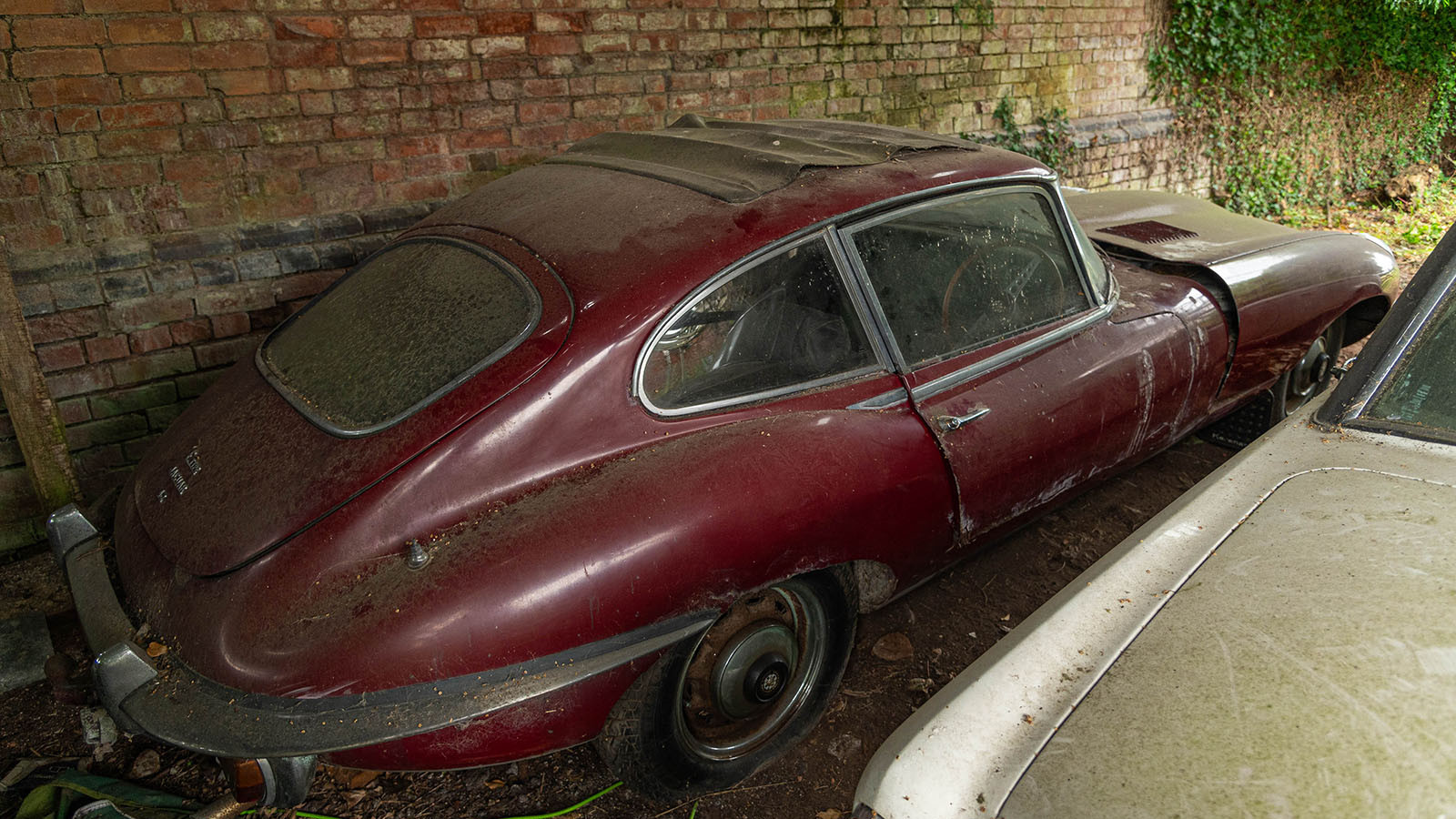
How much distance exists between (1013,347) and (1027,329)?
0.10 meters

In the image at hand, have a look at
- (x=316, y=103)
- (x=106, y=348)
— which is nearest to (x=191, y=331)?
(x=106, y=348)

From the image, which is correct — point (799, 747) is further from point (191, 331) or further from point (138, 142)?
point (138, 142)

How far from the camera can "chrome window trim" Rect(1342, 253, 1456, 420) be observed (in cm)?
187

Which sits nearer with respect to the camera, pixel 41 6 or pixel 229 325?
pixel 41 6

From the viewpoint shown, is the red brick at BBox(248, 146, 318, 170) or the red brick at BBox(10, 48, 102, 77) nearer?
the red brick at BBox(10, 48, 102, 77)

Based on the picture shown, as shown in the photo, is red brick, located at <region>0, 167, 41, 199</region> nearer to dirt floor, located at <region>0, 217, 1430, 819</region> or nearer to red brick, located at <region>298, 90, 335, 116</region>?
red brick, located at <region>298, 90, 335, 116</region>

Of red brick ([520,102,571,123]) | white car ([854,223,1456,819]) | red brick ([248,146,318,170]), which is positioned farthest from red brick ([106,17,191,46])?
white car ([854,223,1456,819])

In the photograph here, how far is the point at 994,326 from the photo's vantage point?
8.36 feet

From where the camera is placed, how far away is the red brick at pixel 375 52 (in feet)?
11.5

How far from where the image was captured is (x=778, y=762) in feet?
7.56

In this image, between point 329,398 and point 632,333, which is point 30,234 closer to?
point 329,398

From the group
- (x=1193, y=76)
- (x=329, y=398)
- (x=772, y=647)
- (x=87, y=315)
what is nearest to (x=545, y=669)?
(x=772, y=647)

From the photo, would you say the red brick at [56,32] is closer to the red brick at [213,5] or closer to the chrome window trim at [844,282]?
the red brick at [213,5]

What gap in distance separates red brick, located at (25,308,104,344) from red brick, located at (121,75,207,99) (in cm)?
78
